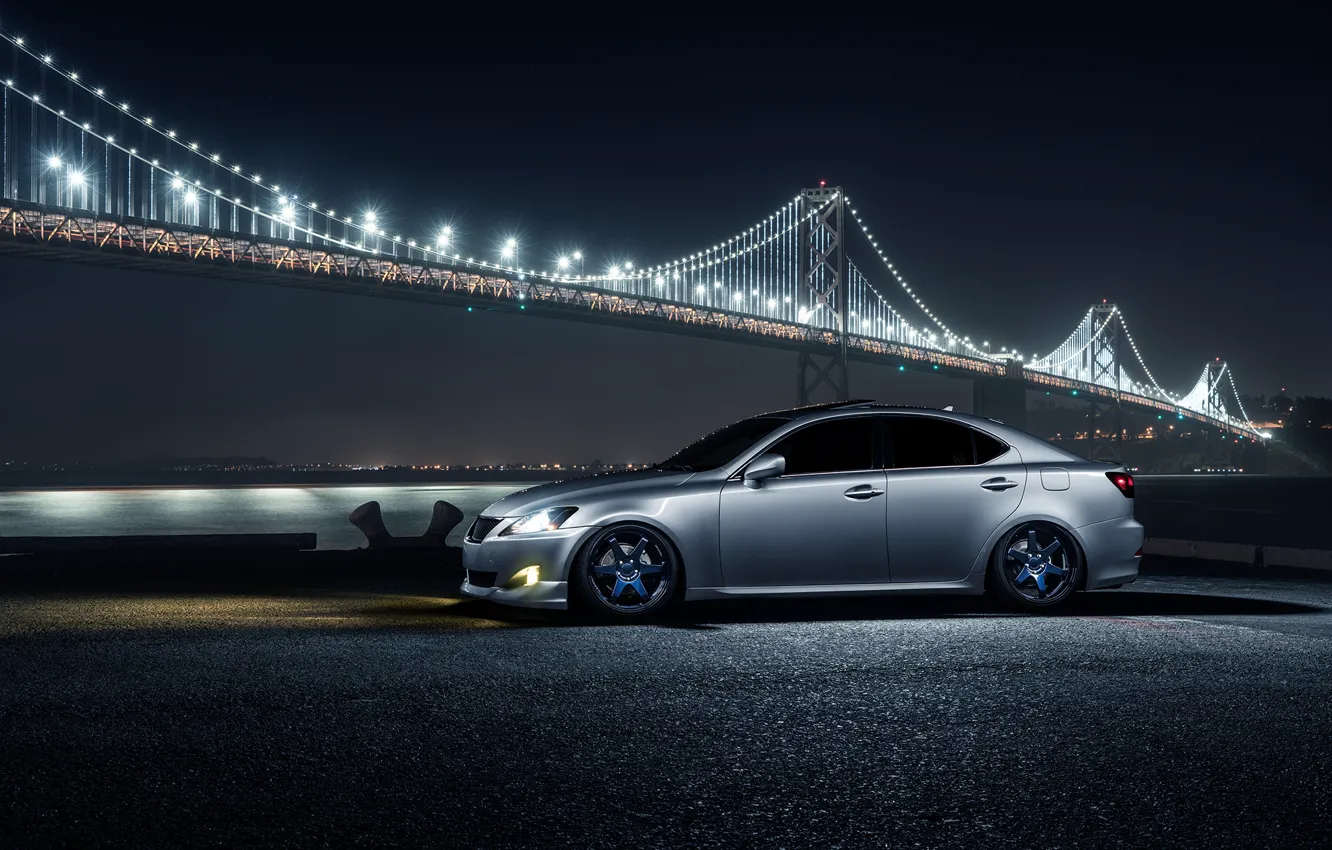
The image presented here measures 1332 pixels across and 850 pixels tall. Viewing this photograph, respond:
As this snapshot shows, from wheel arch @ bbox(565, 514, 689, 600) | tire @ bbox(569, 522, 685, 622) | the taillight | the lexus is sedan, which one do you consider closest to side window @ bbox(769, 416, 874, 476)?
the lexus is sedan

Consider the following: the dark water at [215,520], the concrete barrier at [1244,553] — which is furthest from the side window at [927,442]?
the dark water at [215,520]

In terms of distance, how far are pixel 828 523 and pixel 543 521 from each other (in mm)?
1769

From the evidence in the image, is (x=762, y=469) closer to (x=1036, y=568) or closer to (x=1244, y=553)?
(x=1036, y=568)

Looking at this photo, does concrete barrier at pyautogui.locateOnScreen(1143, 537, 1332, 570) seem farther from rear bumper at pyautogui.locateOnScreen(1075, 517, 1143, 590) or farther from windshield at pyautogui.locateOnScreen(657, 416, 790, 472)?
windshield at pyautogui.locateOnScreen(657, 416, 790, 472)

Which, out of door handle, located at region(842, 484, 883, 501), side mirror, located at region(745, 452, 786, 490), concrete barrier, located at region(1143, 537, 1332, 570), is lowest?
concrete barrier, located at region(1143, 537, 1332, 570)

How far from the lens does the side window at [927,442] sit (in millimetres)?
8352

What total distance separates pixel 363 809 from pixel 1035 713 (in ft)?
9.04

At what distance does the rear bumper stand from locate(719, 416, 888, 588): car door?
145 centimetres

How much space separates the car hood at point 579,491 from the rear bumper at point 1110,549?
270 centimetres

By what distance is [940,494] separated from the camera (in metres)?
8.21

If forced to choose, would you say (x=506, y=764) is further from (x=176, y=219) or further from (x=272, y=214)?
(x=272, y=214)

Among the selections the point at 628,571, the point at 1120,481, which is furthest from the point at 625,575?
the point at 1120,481

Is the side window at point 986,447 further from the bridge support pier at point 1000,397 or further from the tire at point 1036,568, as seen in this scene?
the bridge support pier at point 1000,397

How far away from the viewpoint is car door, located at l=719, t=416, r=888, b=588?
25.9 ft
